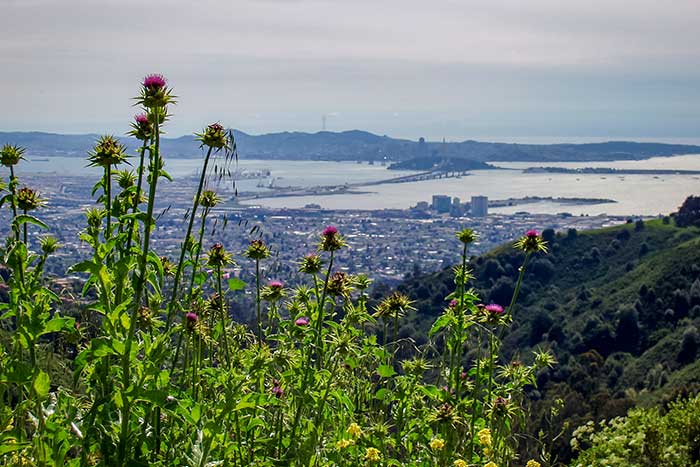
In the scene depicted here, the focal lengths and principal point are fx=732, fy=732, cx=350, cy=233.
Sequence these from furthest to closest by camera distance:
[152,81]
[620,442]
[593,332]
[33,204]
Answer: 1. [593,332]
2. [620,442]
3. [33,204]
4. [152,81]

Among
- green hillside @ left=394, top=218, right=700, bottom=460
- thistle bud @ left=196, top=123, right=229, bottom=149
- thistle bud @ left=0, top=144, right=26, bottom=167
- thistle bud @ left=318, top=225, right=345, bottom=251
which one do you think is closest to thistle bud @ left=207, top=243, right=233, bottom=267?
thistle bud @ left=318, top=225, right=345, bottom=251

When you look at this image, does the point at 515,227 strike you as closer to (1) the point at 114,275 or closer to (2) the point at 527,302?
(2) the point at 527,302

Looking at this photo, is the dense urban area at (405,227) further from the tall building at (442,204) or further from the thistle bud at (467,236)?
the thistle bud at (467,236)

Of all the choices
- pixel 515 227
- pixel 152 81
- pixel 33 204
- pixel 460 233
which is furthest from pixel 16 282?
pixel 515 227

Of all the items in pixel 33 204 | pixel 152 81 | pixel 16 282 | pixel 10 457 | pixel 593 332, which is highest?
pixel 152 81

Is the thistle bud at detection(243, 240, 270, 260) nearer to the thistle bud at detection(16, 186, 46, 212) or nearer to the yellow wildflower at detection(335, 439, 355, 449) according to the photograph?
the thistle bud at detection(16, 186, 46, 212)

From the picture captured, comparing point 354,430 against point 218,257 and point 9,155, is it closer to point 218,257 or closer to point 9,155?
point 218,257
